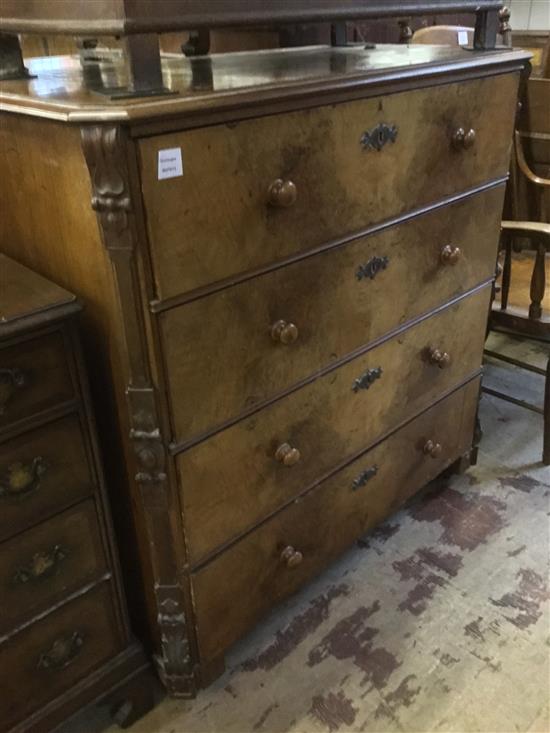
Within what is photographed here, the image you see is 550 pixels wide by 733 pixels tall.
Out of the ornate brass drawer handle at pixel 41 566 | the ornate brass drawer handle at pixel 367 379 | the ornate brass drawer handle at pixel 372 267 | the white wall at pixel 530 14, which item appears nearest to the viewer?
the ornate brass drawer handle at pixel 41 566

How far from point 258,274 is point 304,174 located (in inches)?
7.2

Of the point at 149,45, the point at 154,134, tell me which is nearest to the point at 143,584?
the point at 154,134

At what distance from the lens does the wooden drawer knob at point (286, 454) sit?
1330 mm

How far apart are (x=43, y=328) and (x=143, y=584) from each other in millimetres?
Result: 598

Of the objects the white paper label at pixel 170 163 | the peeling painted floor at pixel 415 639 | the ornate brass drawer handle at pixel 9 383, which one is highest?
the white paper label at pixel 170 163

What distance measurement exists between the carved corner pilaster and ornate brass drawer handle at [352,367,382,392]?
1.64 ft

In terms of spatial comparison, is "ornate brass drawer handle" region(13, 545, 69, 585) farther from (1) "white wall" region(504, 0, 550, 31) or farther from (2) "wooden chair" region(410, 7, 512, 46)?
(1) "white wall" region(504, 0, 550, 31)

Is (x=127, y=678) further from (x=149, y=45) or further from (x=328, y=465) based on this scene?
(x=149, y=45)

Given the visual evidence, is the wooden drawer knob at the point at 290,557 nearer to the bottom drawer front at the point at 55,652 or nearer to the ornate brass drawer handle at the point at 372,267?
the bottom drawer front at the point at 55,652

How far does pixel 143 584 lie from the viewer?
1.35 metres

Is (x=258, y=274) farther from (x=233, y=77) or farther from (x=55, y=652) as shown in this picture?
(x=55, y=652)

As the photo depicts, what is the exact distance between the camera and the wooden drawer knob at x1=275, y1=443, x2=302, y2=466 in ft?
4.36

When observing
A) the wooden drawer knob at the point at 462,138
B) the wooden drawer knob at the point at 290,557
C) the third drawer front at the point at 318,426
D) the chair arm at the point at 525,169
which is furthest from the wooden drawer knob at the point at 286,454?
the chair arm at the point at 525,169

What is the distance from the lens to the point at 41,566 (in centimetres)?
115
